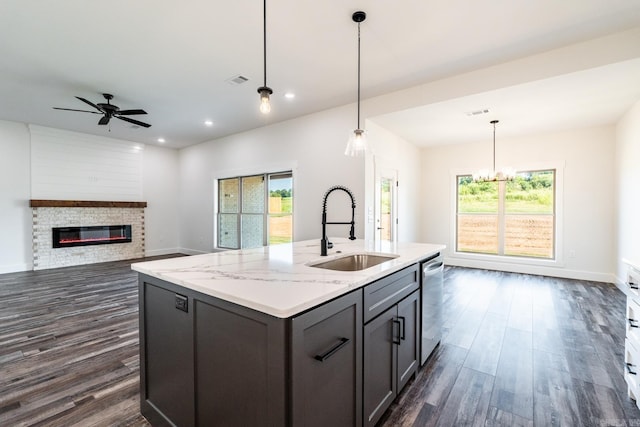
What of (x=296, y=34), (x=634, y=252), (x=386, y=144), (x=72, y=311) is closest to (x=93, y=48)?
(x=296, y=34)

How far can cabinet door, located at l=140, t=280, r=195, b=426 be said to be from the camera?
142 cm

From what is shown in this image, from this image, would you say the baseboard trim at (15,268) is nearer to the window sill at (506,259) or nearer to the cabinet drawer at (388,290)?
the cabinet drawer at (388,290)

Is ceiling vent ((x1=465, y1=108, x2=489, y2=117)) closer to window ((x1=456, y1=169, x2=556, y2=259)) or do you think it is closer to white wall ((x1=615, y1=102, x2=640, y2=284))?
white wall ((x1=615, y1=102, x2=640, y2=284))

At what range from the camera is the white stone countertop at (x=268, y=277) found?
1.11 meters

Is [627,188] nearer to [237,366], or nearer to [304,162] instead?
[304,162]

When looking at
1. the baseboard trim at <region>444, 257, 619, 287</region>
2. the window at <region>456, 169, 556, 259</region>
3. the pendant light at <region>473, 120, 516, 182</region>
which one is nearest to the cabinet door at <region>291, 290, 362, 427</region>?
the pendant light at <region>473, 120, 516, 182</region>

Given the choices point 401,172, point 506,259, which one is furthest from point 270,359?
point 506,259

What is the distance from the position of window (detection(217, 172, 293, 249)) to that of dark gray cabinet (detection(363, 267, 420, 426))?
3.82 metres

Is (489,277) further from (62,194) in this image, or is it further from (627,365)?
(62,194)

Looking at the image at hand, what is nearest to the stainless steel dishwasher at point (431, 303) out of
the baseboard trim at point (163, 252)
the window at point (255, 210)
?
the window at point (255, 210)

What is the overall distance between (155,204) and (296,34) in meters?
6.58

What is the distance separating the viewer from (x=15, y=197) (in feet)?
18.6

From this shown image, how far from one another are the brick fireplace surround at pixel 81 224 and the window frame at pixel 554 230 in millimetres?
7476

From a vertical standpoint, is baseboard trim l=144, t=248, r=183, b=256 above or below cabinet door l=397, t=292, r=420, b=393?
below
